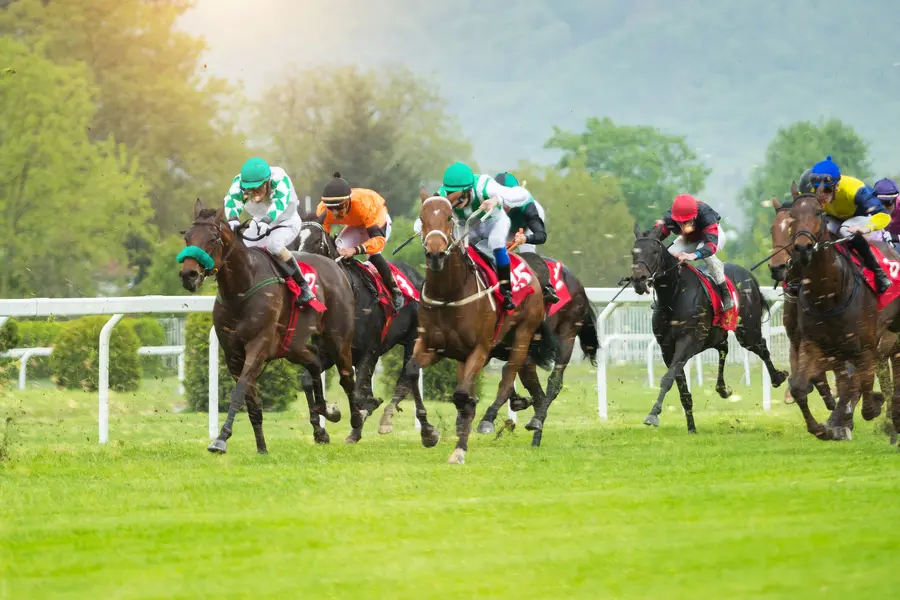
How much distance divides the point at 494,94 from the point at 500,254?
135 meters

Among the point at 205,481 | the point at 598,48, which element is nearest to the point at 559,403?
the point at 205,481

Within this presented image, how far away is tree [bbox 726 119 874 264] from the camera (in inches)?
2331

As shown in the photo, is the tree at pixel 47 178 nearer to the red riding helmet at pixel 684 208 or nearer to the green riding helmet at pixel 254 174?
the red riding helmet at pixel 684 208

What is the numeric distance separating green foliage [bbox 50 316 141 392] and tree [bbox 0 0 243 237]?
1985 cm

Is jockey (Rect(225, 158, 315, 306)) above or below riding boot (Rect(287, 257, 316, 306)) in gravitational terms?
above

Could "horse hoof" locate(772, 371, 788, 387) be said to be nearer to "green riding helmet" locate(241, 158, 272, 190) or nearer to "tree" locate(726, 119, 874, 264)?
"green riding helmet" locate(241, 158, 272, 190)

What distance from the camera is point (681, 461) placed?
7.77m

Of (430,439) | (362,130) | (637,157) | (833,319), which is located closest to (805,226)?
(833,319)

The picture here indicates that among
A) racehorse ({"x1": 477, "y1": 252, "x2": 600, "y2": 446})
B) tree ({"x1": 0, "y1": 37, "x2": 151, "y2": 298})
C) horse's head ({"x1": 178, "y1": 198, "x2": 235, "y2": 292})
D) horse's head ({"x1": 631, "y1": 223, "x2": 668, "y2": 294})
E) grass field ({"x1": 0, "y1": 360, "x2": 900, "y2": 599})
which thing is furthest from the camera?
tree ({"x1": 0, "y1": 37, "x2": 151, "y2": 298})

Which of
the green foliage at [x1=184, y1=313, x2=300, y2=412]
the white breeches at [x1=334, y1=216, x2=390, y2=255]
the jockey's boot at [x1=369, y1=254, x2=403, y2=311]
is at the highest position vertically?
Result: the white breeches at [x1=334, y1=216, x2=390, y2=255]

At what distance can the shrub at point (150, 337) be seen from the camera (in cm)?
2214

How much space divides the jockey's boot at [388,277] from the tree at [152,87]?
27.9 metres

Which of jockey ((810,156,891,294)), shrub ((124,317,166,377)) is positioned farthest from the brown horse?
shrub ((124,317,166,377))

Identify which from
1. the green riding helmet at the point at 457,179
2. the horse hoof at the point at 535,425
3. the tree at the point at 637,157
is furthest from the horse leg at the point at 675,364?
the tree at the point at 637,157
